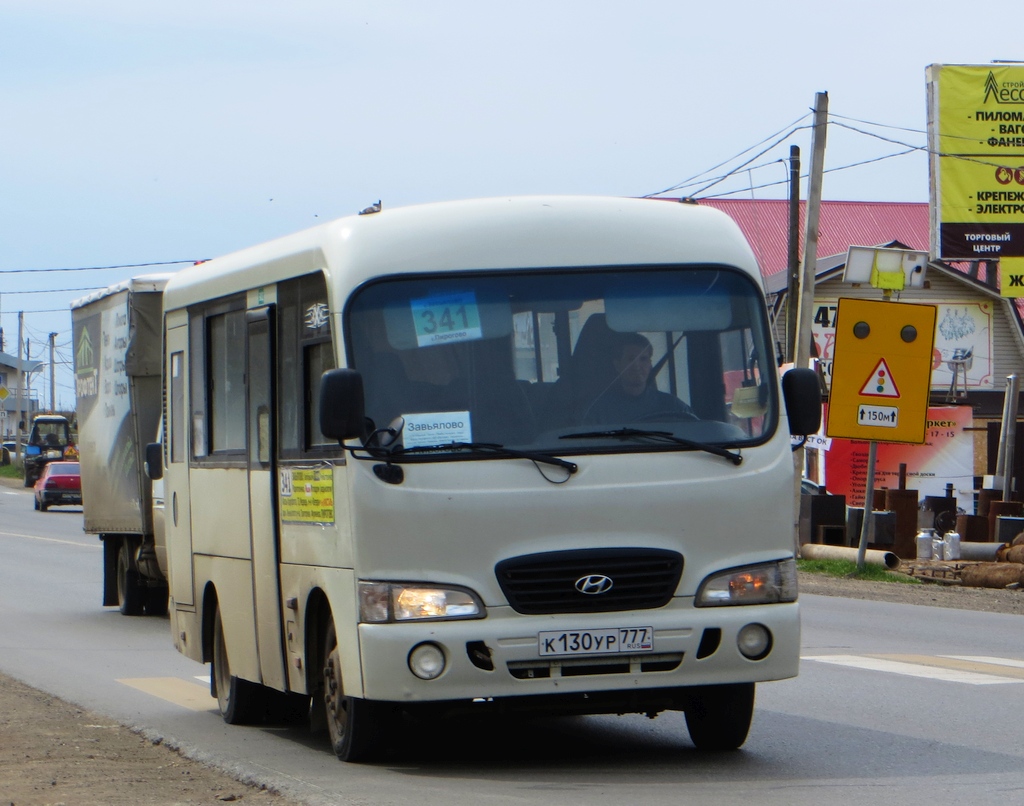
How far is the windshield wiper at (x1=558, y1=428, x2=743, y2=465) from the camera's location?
751 cm

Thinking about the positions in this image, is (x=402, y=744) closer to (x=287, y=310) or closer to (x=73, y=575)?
(x=287, y=310)

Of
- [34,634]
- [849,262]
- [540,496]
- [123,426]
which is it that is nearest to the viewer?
[540,496]

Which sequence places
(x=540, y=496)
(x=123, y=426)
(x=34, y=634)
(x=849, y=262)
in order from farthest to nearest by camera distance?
(x=849, y=262)
(x=123, y=426)
(x=34, y=634)
(x=540, y=496)

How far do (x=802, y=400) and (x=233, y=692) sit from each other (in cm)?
376

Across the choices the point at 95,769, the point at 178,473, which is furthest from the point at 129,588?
the point at 95,769

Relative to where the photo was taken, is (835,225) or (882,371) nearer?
(882,371)

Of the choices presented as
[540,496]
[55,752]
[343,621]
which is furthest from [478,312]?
[55,752]

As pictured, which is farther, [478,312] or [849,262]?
[849,262]

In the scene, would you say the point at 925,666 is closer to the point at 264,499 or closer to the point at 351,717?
the point at 264,499

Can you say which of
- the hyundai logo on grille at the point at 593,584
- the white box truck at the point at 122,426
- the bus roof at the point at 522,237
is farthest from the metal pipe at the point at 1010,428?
Answer: the hyundai logo on grille at the point at 593,584

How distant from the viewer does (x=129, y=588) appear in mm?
18438

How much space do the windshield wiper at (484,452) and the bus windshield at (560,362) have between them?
0.02m

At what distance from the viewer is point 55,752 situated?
878cm

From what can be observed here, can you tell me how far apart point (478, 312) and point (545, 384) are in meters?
0.43
